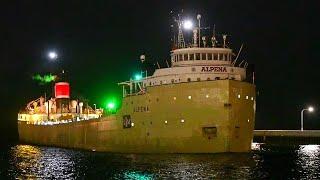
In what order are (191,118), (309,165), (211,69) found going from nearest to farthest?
1. (309,165)
2. (191,118)
3. (211,69)

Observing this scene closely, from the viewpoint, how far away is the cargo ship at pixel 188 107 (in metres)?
Answer: 40.8

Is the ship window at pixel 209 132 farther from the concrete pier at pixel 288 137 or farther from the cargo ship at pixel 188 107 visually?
the concrete pier at pixel 288 137

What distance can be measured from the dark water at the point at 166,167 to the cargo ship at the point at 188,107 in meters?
1.27

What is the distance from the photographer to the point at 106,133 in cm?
4953

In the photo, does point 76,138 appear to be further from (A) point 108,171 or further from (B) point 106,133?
(A) point 108,171

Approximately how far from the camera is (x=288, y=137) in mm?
73375

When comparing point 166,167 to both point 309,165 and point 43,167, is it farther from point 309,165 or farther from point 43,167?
point 309,165

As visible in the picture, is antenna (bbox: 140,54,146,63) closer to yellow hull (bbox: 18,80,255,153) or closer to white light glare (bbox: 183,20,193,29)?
yellow hull (bbox: 18,80,255,153)

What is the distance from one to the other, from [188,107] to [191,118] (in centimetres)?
91

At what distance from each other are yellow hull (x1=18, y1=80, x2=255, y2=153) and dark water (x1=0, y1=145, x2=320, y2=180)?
1.04 meters

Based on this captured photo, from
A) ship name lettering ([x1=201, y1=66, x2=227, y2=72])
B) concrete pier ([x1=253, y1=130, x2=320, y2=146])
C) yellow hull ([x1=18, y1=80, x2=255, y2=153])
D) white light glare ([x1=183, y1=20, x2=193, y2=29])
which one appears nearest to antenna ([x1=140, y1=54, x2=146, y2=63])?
yellow hull ([x1=18, y1=80, x2=255, y2=153])

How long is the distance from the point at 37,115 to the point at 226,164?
154 feet

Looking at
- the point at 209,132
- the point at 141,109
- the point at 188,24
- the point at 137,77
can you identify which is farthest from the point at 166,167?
the point at 188,24

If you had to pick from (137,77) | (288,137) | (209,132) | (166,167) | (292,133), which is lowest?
(166,167)
